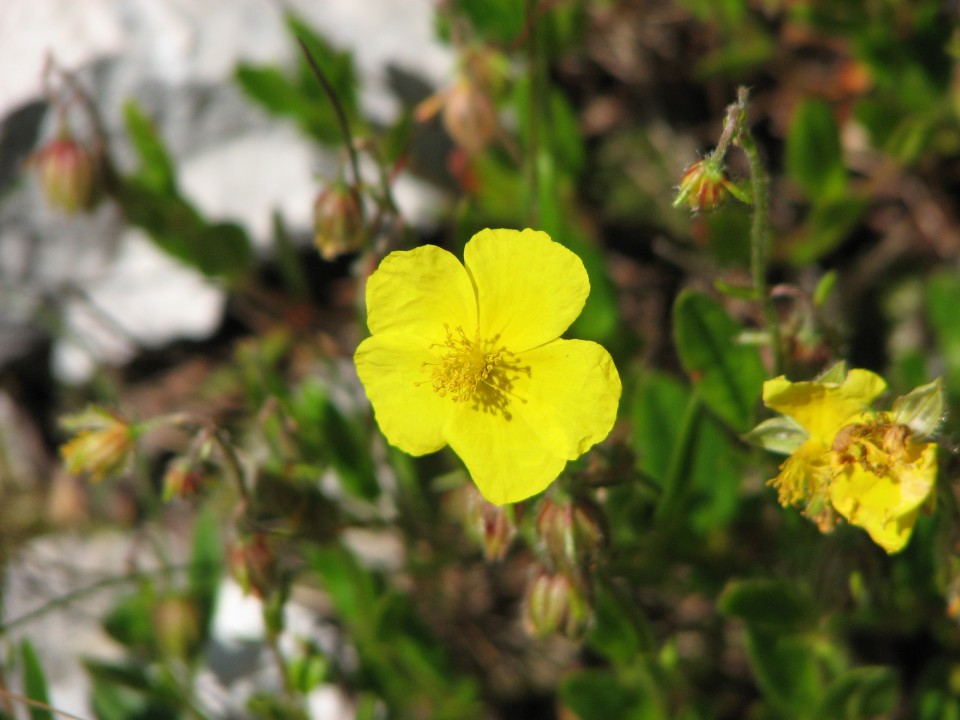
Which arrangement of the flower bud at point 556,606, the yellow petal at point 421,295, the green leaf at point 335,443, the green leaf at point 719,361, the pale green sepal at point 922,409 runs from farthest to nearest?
the green leaf at point 335,443
the green leaf at point 719,361
the flower bud at point 556,606
the yellow petal at point 421,295
the pale green sepal at point 922,409

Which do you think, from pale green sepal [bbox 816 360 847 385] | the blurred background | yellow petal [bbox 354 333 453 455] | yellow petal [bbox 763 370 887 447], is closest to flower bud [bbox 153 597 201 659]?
the blurred background

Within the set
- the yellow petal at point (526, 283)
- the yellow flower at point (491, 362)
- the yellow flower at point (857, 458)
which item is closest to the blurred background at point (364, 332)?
the yellow flower at point (857, 458)

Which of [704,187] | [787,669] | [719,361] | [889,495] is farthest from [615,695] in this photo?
[704,187]

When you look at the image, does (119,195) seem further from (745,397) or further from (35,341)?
(745,397)

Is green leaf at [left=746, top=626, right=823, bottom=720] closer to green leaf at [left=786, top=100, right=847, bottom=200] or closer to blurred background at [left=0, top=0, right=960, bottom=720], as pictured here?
blurred background at [left=0, top=0, right=960, bottom=720]

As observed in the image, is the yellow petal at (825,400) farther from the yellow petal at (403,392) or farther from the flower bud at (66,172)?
the flower bud at (66,172)

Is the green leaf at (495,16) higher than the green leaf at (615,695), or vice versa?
the green leaf at (495,16)

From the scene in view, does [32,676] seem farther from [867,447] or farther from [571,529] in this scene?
[867,447]

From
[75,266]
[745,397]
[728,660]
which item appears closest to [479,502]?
[745,397]
